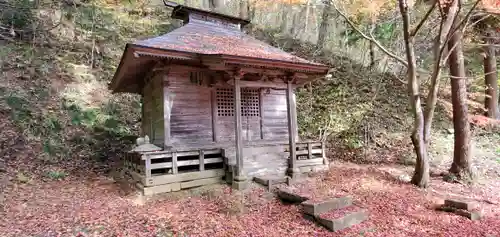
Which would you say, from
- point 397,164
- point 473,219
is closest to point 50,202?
point 473,219

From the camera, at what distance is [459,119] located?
9547 millimetres

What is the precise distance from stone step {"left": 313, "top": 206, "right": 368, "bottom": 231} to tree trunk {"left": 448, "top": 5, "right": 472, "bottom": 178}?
5092mm

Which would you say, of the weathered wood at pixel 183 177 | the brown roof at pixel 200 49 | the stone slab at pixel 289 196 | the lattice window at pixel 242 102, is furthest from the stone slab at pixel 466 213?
the lattice window at pixel 242 102

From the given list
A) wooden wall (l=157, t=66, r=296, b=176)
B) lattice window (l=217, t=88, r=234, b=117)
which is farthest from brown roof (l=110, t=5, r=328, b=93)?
lattice window (l=217, t=88, r=234, b=117)

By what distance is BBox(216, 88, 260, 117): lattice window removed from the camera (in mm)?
9773

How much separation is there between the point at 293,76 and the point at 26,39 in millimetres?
14795

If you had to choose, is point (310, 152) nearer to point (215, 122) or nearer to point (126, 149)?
point (215, 122)

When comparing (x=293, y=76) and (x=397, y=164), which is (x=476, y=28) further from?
(x=293, y=76)

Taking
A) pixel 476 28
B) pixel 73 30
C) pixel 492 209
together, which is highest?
pixel 73 30

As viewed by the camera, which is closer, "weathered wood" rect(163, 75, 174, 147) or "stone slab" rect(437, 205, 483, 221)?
"stone slab" rect(437, 205, 483, 221)

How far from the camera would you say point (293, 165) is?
29.5 feet

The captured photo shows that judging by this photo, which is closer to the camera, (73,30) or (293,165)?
(293,165)

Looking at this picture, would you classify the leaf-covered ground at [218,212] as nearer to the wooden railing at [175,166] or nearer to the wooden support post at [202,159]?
the wooden railing at [175,166]

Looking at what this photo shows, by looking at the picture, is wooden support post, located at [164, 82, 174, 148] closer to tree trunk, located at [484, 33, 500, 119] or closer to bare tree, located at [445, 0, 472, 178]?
bare tree, located at [445, 0, 472, 178]
